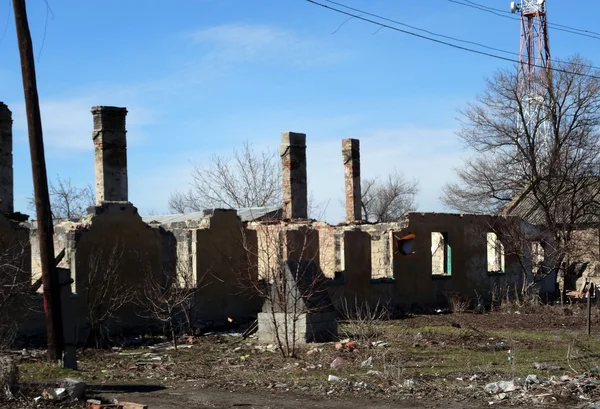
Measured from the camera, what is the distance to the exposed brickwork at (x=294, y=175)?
26.8m

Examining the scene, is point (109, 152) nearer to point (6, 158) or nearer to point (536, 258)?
point (6, 158)

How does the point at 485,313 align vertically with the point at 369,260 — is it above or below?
below

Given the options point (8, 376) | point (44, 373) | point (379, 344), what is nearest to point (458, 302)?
point (379, 344)

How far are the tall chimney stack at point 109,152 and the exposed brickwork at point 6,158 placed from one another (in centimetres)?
251

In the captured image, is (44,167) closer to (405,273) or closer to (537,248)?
(405,273)

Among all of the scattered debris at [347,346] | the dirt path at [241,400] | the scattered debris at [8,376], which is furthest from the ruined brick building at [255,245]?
the scattered debris at [8,376]

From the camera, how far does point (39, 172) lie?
1277cm

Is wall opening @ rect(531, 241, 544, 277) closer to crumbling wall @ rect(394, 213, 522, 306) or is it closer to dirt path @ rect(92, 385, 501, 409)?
crumbling wall @ rect(394, 213, 522, 306)

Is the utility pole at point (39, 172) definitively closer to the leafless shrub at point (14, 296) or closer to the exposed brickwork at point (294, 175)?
the leafless shrub at point (14, 296)

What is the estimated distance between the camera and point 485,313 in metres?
23.3

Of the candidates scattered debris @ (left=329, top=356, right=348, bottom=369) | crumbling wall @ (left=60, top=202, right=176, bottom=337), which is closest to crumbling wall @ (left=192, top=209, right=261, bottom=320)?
crumbling wall @ (left=60, top=202, right=176, bottom=337)

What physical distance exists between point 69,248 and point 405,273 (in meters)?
10.5

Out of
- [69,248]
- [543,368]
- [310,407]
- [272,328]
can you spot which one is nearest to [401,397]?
[310,407]

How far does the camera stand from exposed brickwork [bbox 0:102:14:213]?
22.5m
